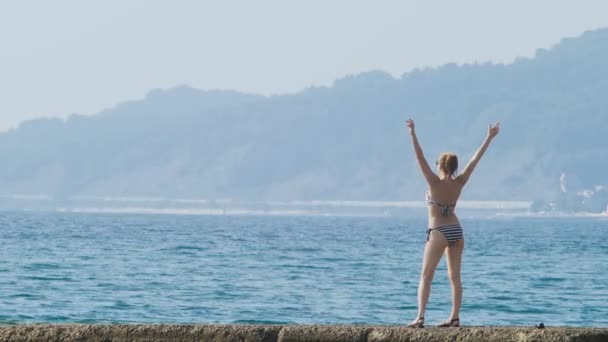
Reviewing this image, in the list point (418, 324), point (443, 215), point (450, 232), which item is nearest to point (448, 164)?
point (443, 215)

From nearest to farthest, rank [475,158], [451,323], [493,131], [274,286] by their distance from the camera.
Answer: [451,323] < [475,158] < [493,131] < [274,286]

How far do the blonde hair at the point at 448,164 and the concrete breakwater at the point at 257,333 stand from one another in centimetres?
174

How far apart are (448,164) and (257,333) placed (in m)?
2.29

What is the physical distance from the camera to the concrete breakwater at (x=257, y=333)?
9.34 m

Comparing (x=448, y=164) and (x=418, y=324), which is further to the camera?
(x=448, y=164)

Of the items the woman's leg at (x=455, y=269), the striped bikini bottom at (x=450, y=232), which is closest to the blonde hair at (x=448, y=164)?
the striped bikini bottom at (x=450, y=232)

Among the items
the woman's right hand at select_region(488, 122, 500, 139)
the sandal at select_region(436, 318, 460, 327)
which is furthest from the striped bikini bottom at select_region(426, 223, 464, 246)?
the woman's right hand at select_region(488, 122, 500, 139)

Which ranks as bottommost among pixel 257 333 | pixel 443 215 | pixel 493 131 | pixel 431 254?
pixel 257 333

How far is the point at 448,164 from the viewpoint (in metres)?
10.9

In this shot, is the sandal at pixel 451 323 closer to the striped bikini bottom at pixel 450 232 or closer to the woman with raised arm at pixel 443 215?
the woman with raised arm at pixel 443 215

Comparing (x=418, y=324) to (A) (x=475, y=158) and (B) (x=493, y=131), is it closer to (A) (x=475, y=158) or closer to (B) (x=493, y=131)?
(A) (x=475, y=158)

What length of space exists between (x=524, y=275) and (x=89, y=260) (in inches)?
672

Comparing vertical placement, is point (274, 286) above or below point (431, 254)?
below

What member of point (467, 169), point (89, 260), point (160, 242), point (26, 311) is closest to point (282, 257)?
point (89, 260)
